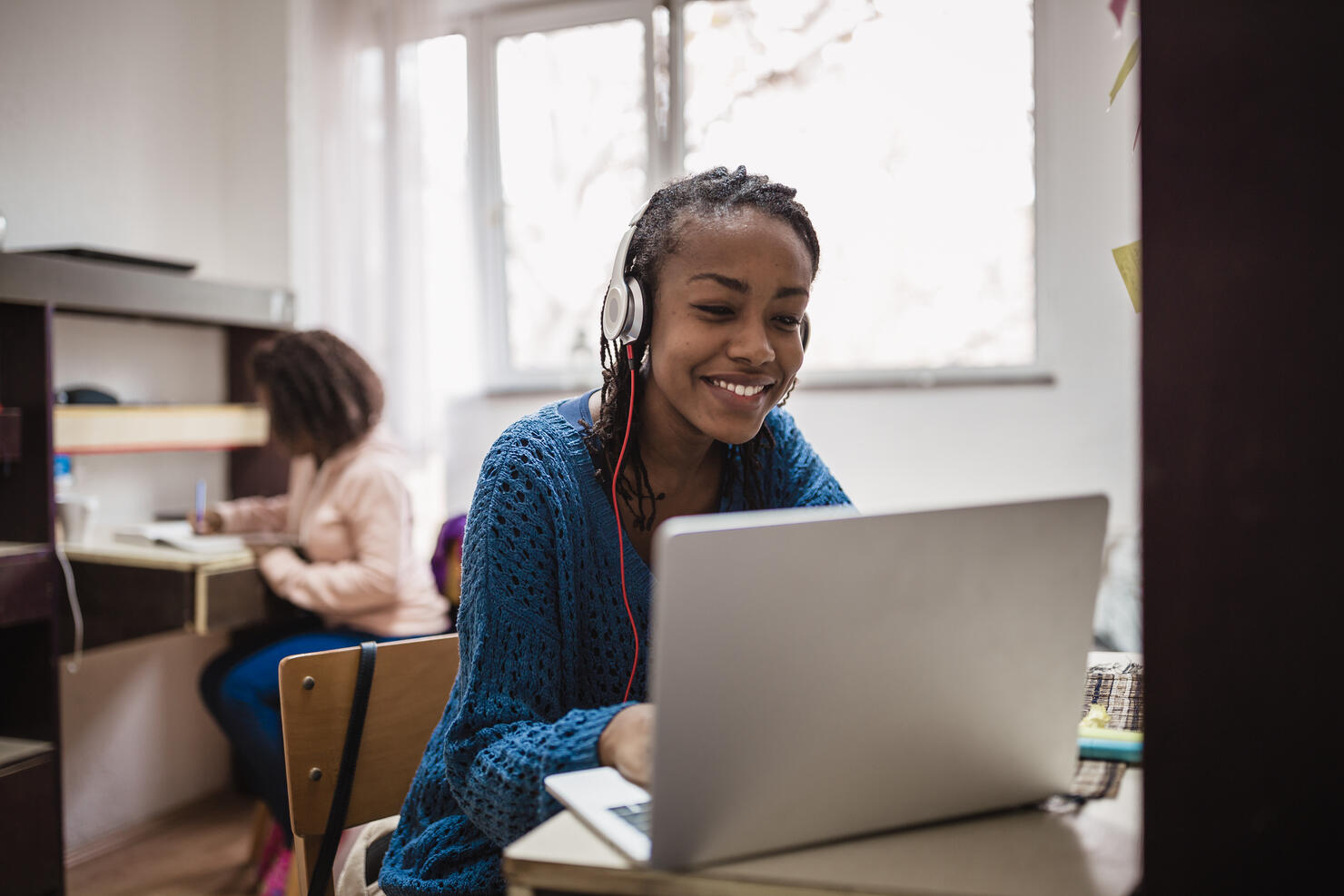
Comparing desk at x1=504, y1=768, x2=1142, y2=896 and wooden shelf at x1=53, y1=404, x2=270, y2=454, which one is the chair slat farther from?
wooden shelf at x1=53, y1=404, x2=270, y2=454

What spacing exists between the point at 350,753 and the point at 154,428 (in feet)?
5.46

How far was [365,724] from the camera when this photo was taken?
119 centimetres

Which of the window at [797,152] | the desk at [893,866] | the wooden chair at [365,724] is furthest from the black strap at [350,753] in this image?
the window at [797,152]

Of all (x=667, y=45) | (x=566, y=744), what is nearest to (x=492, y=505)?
(x=566, y=744)

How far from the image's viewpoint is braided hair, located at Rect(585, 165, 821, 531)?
1.08 metres

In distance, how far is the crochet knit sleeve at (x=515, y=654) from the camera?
774mm

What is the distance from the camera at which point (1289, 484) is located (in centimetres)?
56

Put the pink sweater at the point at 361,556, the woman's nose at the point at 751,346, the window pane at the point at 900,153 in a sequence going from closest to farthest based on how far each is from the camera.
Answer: the woman's nose at the point at 751,346
the pink sweater at the point at 361,556
the window pane at the point at 900,153

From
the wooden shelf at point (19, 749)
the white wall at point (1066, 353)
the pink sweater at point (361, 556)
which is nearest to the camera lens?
the wooden shelf at point (19, 749)

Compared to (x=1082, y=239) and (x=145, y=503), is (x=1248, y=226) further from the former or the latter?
(x=145, y=503)

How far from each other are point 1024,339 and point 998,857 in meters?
2.52

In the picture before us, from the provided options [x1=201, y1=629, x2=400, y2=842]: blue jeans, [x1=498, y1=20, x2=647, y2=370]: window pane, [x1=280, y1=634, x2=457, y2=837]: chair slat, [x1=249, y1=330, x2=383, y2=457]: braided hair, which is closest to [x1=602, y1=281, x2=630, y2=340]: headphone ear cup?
[x1=280, y1=634, x2=457, y2=837]: chair slat

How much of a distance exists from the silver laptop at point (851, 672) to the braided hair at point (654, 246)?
18.1 inches

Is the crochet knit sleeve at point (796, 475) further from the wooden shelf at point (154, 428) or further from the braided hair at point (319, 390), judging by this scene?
the wooden shelf at point (154, 428)
